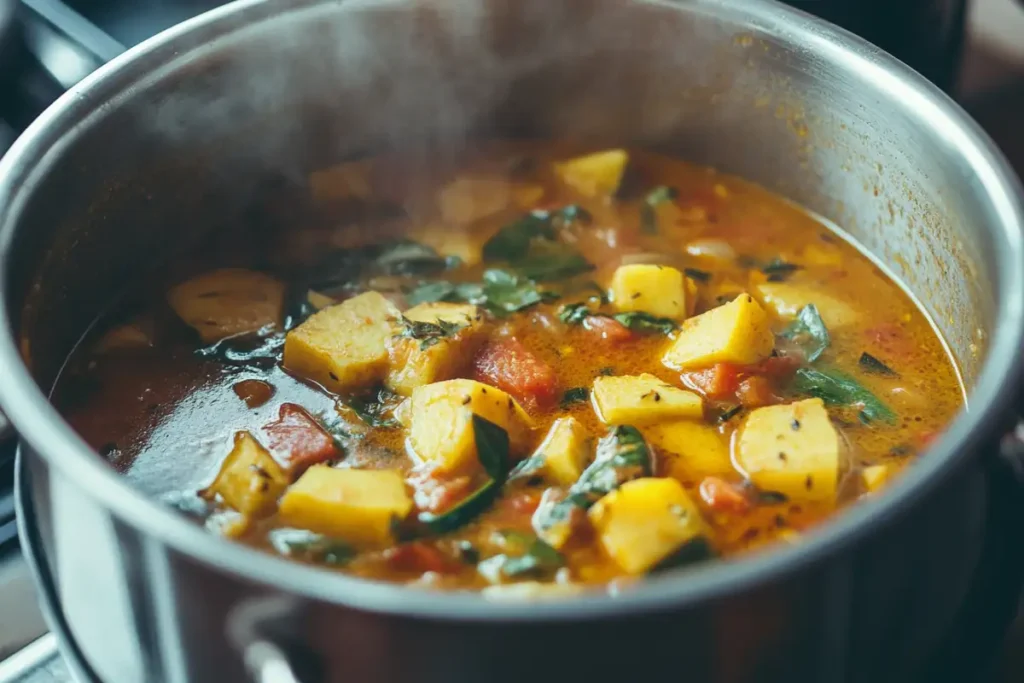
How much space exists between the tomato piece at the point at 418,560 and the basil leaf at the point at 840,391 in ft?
2.41

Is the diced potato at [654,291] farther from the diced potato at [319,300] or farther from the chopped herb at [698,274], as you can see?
the diced potato at [319,300]

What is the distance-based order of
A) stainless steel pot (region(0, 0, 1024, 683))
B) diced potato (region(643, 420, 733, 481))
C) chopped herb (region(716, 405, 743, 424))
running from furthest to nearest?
1. chopped herb (region(716, 405, 743, 424))
2. diced potato (region(643, 420, 733, 481))
3. stainless steel pot (region(0, 0, 1024, 683))

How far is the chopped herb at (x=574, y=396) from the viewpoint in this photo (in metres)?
1.93

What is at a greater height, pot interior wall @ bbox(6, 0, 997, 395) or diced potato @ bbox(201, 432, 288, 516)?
pot interior wall @ bbox(6, 0, 997, 395)

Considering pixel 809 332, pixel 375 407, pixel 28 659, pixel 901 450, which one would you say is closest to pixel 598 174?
pixel 809 332

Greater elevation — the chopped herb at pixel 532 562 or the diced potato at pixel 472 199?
the diced potato at pixel 472 199

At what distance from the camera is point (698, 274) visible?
2.23 m

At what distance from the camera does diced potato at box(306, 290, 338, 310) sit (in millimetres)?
2154

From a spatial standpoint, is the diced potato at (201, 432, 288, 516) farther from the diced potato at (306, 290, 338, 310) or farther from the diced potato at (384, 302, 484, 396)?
the diced potato at (306, 290, 338, 310)

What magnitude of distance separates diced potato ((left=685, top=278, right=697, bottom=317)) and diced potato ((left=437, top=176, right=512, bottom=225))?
0.51 m

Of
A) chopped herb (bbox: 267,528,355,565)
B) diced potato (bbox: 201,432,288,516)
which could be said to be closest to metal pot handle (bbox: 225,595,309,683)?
chopped herb (bbox: 267,528,355,565)

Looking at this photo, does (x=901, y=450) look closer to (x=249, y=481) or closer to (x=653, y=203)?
(x=653, y=203)

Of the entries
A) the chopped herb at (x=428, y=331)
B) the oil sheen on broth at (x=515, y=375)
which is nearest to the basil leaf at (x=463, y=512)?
the oil sheen on broth at (x=515, y=375)

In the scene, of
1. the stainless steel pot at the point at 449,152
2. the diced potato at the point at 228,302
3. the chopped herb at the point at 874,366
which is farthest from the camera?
the diced potato at the point at 228,302
